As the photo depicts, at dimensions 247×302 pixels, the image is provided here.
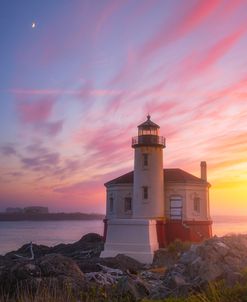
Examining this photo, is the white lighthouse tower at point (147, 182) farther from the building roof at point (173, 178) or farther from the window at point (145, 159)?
the building roof at point (173, 178)

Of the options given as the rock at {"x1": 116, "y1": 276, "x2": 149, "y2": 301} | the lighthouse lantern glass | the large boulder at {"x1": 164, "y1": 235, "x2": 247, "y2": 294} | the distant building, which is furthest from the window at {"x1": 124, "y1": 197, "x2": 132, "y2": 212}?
the rock at {"x1": 116, "y1": 276, "x2": 149, "y2": 301}

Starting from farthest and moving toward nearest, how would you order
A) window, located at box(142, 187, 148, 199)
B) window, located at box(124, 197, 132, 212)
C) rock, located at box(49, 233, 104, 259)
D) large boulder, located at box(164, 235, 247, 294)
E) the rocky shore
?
window, located at box(124, 197, 132, 212), rock, located at box(49, 233, 104, 259), window, located at box(142, 187, 148, 199), large boulder, located at box(164, 235, 247, 294), the rocky shore

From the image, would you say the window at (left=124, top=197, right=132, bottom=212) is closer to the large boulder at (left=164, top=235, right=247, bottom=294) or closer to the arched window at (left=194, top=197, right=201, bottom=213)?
the arched window at (left=194, top=197, right=201, bottom=213)

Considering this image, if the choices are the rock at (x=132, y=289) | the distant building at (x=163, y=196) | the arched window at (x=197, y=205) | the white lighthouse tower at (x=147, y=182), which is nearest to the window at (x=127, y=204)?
the white lighthouse tower at (x=147, y=182)

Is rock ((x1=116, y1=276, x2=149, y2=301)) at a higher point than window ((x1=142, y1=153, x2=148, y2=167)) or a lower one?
lower

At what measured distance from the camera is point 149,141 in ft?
97.3

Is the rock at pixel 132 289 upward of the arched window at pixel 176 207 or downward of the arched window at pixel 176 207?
downward

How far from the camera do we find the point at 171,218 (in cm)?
2970

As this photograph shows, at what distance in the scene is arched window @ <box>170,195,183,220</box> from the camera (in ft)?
97.2

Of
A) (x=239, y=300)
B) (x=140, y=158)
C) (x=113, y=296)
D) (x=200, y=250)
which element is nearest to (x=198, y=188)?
(x=140, y=158)

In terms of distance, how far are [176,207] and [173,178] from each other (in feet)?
6.33

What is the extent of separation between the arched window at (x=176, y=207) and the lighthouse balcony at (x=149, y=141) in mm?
3525

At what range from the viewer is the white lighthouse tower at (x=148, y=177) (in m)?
29.4

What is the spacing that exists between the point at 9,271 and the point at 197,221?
1785 centimetres
